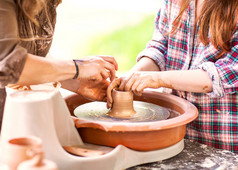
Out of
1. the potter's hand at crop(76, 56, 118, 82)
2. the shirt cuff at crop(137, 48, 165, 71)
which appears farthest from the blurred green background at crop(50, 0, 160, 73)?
the potter's hand at crop(76, 56, 118, 82)

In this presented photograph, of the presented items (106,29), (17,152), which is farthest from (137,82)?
(106,29)

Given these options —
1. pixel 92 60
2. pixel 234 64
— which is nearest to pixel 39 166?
pixel 92 60

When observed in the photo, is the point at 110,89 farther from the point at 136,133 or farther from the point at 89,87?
the point at 136,133

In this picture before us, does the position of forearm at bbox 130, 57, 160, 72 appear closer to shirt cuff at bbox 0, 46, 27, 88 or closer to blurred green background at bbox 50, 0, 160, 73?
shirt cuff at bbox 0, 46, 27, 88

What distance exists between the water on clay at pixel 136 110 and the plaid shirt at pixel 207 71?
0.74 ft

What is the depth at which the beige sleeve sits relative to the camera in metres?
1.11

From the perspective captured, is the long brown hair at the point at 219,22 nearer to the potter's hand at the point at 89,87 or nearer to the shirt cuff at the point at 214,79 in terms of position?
the shirt cuff at the point at 214,79

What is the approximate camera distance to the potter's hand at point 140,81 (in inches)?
64.3

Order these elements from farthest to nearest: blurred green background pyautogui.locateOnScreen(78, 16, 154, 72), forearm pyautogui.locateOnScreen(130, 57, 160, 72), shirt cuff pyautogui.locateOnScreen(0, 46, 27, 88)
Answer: blurred green background pyautogui.locateOnScreen(78, 16, 154, 72), forearm pyautogui.locateOnScreen(130, 57, 160, 72), shirt cuff pyautogui.locateOnScreen(0, 46, 27, 88)

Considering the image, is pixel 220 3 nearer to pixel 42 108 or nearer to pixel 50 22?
pixel 50 22

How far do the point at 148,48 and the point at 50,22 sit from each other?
29.4 inches

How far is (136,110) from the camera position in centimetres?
170

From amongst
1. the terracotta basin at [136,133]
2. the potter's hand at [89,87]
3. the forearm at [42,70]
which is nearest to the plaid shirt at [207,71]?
the terracotta basin at [136,133]

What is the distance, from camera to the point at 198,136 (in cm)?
183
